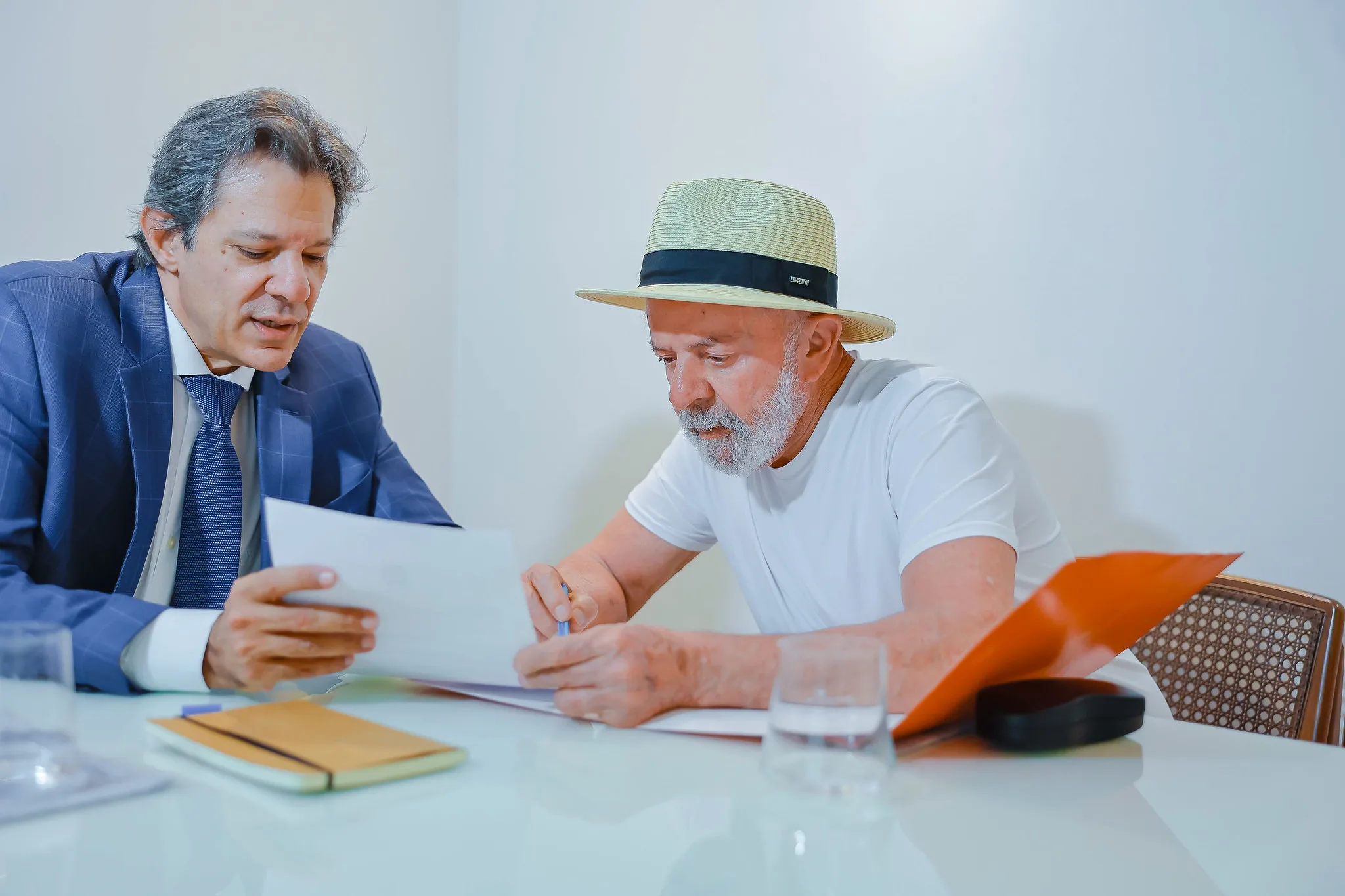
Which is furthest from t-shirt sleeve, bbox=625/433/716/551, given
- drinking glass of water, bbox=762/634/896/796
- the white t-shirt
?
drinking glass of water, bbox=762/634/896/796

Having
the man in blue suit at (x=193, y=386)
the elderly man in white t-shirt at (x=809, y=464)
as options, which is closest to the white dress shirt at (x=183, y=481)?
the man in blue suit at (x=193, y=386)

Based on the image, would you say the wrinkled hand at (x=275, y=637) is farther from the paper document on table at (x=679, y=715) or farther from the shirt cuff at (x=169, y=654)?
the paper document on table at (x=679, y=715)

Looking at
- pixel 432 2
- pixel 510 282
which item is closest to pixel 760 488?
pixel 510 282

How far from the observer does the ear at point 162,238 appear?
1515 millimetres

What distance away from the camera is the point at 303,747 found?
838 millimetres

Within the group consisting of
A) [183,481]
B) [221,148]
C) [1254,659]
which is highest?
[221,148]

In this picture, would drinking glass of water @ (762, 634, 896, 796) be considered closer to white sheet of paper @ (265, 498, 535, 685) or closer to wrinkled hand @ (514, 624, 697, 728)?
wrinkled hand @ (514, 624, 697, 728)

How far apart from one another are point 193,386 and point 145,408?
13cm

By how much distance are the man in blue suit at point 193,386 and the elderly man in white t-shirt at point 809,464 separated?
18.4 inches

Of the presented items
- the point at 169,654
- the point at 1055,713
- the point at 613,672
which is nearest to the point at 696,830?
the point at 613,672

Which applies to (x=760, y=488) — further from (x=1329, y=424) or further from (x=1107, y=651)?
(x=1329, y=424)

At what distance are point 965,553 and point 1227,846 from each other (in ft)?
1.67

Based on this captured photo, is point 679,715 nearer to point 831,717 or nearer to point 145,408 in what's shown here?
point 831,717

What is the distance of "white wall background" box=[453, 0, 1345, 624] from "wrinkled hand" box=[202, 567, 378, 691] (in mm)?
1416
